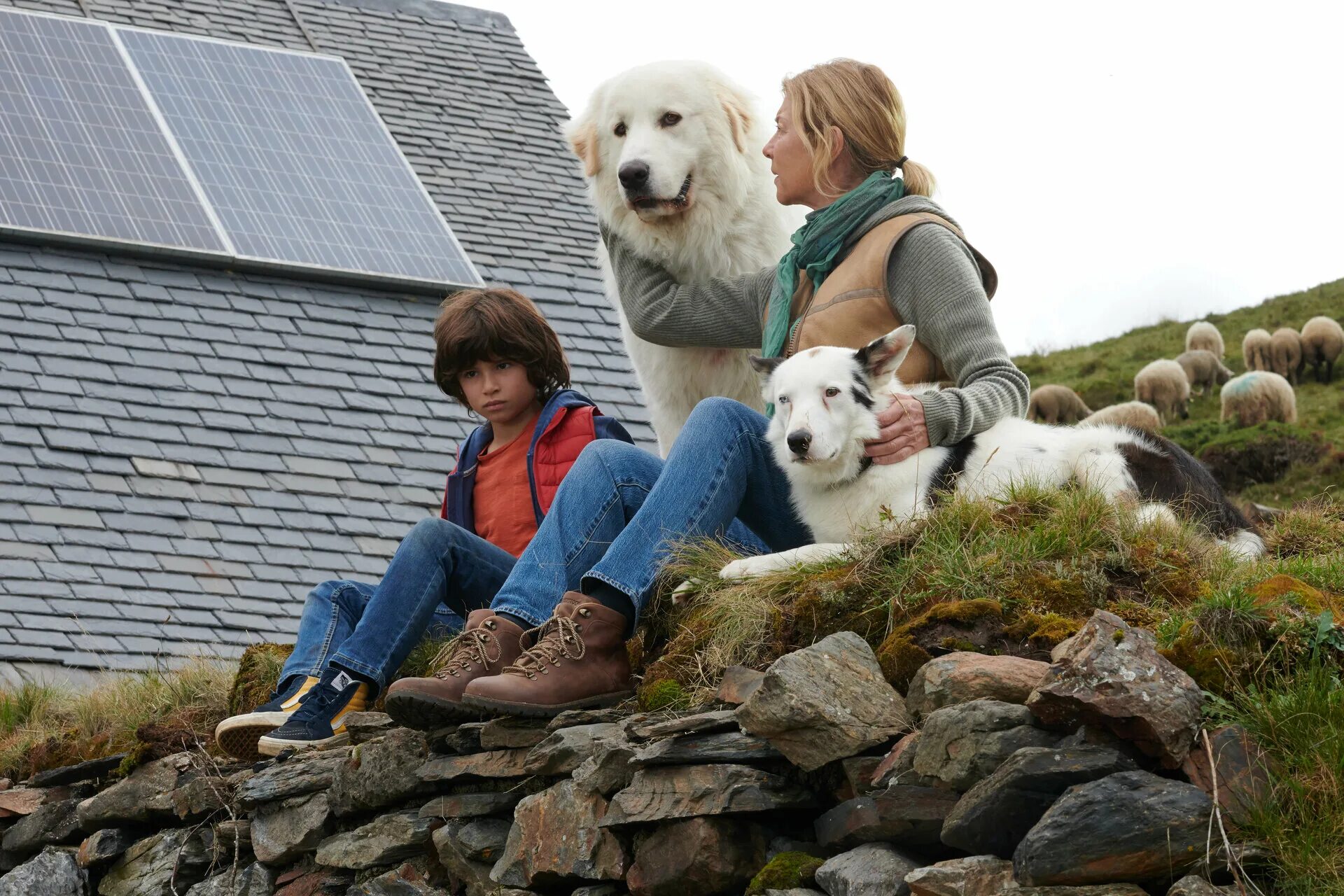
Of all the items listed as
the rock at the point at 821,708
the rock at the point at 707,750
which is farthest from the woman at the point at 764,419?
the rock at the point at 821,708

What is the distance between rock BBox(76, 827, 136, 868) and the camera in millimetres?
5273

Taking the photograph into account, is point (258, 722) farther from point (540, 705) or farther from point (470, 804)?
point (540, 705)

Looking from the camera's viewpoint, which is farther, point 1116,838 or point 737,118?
point 737,118

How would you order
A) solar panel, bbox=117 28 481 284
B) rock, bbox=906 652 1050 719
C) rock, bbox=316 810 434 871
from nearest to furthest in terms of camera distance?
rock, bbox=906 652 1050 719, rock, bbox=316 810 434 871, solar panel, bbox=117 28 481 284

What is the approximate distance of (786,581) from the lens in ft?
12.2

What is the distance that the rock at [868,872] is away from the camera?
110 inches

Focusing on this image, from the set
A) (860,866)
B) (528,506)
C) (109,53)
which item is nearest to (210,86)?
(109,53)

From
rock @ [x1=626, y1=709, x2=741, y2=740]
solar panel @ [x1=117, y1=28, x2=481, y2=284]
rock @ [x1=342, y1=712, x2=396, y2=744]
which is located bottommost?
rock @ [x1=626, y1=709, x2=741, y2=740]

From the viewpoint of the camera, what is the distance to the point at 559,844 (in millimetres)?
3574

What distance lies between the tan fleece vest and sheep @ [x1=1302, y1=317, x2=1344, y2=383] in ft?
58.7

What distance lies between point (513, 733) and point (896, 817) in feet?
4.49

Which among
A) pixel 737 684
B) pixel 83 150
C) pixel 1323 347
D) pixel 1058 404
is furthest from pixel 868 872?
pixel 1323 347

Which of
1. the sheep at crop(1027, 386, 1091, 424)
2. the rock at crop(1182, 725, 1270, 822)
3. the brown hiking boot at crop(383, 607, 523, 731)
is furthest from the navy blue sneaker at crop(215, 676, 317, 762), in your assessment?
the sheep at crop(1027, 386, 1091, 424)

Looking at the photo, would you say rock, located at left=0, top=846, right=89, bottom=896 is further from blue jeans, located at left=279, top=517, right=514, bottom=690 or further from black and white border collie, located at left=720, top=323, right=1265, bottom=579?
black and white border collie, located at left=720, top=323, right=1265, bottom=579
